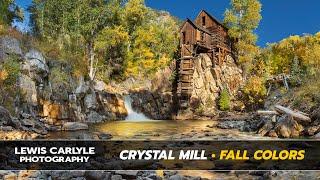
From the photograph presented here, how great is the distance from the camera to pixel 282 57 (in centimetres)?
5128

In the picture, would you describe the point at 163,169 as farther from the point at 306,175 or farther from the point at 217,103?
the point at 217,103

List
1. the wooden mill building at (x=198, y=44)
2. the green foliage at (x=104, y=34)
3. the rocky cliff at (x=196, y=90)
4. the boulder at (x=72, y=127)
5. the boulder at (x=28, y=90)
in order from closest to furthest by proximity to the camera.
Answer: the boulder at (x=72, y=127) < the boulder at (x=28, y=90) < the green foliage at (x=104, y=34) < the rocky cliff at (x=196, y=90) < the wooden mill building at (x=198, y=44)

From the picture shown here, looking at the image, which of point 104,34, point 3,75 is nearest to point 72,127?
point 3,75

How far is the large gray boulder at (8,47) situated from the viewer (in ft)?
87.5

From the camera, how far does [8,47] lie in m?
27.4

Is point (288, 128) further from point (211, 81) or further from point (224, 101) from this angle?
point (211, 81)

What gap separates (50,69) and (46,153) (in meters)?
24.1

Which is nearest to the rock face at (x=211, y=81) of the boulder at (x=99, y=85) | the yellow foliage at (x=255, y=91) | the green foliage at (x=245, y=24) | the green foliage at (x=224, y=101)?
the green foliage at (x=224, y=101)

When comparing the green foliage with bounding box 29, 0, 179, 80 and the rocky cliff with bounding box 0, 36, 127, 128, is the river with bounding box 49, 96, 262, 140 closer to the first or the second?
the rocky cliff with bounding box 0, 36, 127, 128

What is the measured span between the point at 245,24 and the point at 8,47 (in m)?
36.1

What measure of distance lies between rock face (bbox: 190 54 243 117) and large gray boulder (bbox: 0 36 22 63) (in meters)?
28.2

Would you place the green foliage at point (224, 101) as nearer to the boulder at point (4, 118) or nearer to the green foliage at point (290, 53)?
the green foliage at point (290, 53)

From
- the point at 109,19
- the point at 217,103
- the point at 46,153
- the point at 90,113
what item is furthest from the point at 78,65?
the point at 46,153

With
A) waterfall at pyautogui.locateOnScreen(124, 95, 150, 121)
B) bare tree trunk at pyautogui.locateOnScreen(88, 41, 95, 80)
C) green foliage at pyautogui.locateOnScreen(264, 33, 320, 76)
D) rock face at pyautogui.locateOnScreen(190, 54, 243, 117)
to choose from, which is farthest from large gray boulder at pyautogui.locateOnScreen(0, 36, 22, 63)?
green foliage at pyautogui.locateOnScreen(264, 33, 320, 76)
